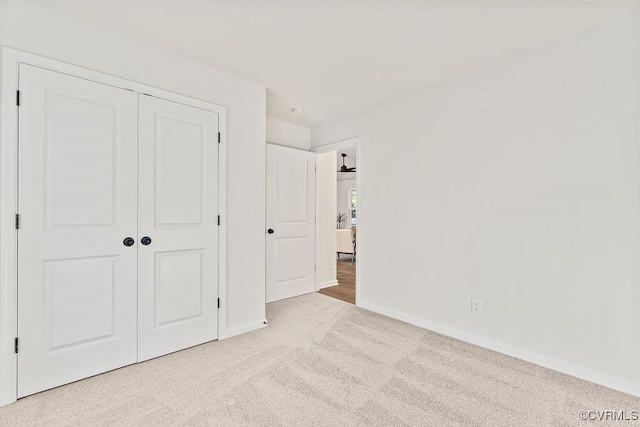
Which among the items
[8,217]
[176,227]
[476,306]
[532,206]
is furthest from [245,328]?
[532,206]

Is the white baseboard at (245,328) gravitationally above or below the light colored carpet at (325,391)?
above

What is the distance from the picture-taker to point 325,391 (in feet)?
6.11

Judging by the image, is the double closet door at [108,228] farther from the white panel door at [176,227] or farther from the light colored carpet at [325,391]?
the light colored carpet at [325,391]

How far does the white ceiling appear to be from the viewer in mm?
1827

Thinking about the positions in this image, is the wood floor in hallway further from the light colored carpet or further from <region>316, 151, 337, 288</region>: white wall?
the light colored carpet

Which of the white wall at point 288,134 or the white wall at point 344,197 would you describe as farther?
the white wall at point 344,197

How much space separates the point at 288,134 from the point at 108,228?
2641 millimetres

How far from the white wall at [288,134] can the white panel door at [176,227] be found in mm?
1391

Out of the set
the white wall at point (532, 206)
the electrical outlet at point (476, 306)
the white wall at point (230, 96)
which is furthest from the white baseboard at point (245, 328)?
the electrical outlet at point (476, 306)

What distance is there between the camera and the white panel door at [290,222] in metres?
3.83

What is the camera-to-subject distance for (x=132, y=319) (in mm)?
2189

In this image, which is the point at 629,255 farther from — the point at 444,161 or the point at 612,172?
the point at 444,161

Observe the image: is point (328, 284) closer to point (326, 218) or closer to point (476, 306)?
point (326, 218)

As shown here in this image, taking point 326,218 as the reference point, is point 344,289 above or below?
below
